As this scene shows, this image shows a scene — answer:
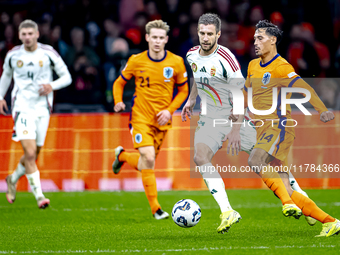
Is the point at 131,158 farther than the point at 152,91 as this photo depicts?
Yes

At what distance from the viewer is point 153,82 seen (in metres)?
7.84

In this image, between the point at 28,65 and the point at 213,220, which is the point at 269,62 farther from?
the point at 28,65

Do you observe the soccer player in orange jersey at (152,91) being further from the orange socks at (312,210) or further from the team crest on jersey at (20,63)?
the orange socks at (312,210)

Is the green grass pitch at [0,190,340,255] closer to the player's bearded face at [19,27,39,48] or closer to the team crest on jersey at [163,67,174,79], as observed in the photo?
the team crest on jersey at [163,67,174,79]

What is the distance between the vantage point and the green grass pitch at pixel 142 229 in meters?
5.21

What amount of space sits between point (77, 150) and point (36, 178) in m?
2.40

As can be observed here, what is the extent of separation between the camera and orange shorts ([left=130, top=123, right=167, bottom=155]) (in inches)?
301

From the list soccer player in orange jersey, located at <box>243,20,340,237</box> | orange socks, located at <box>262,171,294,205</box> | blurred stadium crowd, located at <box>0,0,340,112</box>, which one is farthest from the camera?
blurred stadium crowd, located at <box>0,0,340,112</box>

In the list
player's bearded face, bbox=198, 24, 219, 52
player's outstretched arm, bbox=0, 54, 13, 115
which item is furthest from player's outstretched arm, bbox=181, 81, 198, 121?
player's outstretched arm, bbox=0, 54, 13, 115

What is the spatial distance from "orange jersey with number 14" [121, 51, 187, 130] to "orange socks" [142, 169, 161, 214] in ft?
2.10

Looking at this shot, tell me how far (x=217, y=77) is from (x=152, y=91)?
1.49 meters

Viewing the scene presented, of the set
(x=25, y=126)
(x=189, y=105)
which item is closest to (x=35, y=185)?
(x=25, y=126)

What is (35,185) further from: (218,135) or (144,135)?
(218,135)

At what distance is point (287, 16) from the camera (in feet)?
44.8
